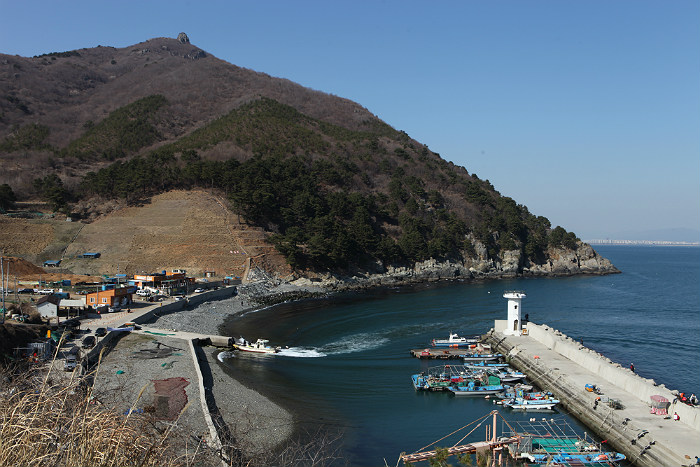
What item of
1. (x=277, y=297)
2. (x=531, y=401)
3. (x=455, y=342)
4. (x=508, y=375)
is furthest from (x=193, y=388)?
(x=277, y=297)

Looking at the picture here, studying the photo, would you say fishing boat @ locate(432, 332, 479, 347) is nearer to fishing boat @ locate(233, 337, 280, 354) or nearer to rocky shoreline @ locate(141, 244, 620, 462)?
fishing boat @ locate(233, 337, 280, 354)

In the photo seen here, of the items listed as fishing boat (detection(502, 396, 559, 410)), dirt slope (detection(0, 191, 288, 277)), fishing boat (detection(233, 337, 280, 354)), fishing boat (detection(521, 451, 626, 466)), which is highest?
dirt slope (detection(0, 191, 288, 277))

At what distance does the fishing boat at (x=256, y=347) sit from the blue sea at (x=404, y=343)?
109 centimetres

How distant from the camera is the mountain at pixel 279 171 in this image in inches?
3159

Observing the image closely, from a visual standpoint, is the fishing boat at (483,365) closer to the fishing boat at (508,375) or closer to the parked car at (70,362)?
the fishing boat at (508,375)

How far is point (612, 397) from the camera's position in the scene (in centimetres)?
2573

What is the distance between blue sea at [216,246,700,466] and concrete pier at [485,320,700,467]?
4.96ft

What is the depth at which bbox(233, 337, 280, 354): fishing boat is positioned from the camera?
37.3m

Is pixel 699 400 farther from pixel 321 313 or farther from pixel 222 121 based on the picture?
pixel 222 121

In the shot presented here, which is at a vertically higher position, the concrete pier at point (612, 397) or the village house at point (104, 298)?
the village house at point (104, 298)

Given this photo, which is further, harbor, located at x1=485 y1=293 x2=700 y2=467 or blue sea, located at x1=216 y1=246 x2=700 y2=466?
blue sea, located at x1=216 y1=246 x2=700 y2=466

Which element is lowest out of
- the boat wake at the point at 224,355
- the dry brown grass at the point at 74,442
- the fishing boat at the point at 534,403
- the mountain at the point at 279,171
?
the fishing boat at the point at 534,403

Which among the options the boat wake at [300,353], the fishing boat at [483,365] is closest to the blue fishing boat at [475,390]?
the fishing boat at [483,365]

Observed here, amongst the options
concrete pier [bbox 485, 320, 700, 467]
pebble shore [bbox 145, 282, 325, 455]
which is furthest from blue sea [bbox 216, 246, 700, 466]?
concrete pier [bbox 485, 320, 700, 467]
